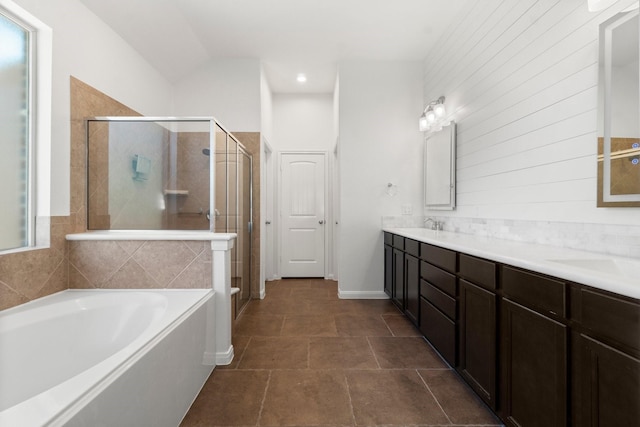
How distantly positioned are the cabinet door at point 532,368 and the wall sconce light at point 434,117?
87.7 inches

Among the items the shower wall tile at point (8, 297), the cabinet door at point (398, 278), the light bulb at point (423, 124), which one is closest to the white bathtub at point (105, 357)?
the shower wall tile at point (8, 297)

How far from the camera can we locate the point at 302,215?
459cm

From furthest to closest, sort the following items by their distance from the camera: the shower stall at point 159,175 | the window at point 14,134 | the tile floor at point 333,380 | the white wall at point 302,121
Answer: the white wall at point 302,121
the shower stall at point 159,175
the window at point 14,134
the tile floor at point 333,380

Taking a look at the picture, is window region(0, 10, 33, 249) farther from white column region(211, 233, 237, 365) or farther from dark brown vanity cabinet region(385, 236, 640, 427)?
dark brown vanity cabinet region(385, 236, 640, 427)

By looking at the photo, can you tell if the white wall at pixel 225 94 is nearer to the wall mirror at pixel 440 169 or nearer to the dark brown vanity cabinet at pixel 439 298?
the wall mirror at pixel 440 169

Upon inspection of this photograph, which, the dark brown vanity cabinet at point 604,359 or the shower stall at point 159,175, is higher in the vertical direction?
the shower stall at point 159,175

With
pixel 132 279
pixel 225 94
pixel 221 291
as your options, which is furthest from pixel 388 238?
pixel 225 94

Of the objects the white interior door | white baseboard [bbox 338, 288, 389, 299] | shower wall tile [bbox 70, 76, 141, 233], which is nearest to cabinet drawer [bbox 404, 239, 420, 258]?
white baseboard [bbox 338, 288, 389, 299]

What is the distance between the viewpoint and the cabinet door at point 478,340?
143 cm

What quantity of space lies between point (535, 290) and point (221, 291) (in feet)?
5.85

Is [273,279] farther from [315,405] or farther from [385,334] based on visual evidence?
[315,405]

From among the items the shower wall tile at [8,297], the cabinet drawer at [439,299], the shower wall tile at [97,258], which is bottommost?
the cabinet drawer at [439,299]

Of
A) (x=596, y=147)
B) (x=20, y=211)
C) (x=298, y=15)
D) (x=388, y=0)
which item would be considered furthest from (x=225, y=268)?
(x=388, y=0)

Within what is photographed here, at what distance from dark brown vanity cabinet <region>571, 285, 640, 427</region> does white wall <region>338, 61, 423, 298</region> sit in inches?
101
